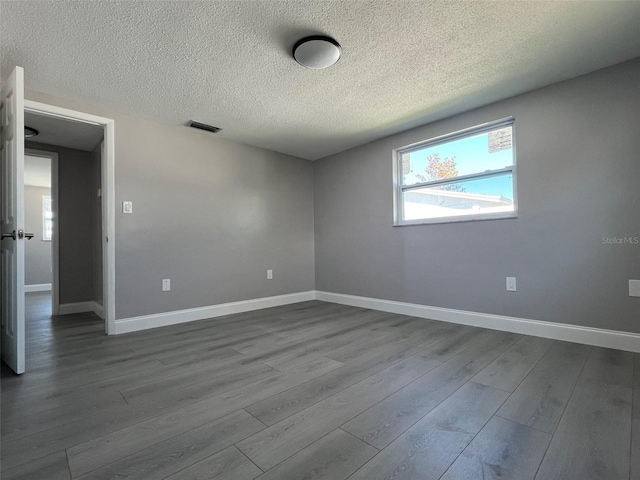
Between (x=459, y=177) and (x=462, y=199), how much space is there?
0.23m

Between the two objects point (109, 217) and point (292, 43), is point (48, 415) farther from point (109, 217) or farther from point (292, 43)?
point (292, 43)

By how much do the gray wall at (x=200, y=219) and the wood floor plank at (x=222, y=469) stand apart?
2289mm

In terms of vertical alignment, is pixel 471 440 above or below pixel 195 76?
below

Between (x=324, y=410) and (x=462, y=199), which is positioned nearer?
(x=324, y=410)

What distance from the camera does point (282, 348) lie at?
7.44ft

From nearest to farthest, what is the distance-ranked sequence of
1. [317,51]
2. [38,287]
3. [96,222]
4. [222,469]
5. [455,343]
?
[222,469] < [317,51] < [455,343] < [96,222] < [38,287]

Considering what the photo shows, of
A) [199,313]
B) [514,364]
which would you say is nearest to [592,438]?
[514,364]

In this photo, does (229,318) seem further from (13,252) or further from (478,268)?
(478,268)

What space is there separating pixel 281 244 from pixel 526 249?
2874mm

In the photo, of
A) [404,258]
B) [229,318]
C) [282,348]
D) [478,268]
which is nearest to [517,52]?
[478,268]

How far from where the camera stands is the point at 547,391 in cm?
154

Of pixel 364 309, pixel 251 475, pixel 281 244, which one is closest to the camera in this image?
pixel 251 475

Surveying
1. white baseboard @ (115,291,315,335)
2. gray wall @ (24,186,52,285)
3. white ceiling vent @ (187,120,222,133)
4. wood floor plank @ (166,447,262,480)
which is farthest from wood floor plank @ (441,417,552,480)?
gray wall @ (24,186,52,285)

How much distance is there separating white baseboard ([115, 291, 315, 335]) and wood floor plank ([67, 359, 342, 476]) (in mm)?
1805
